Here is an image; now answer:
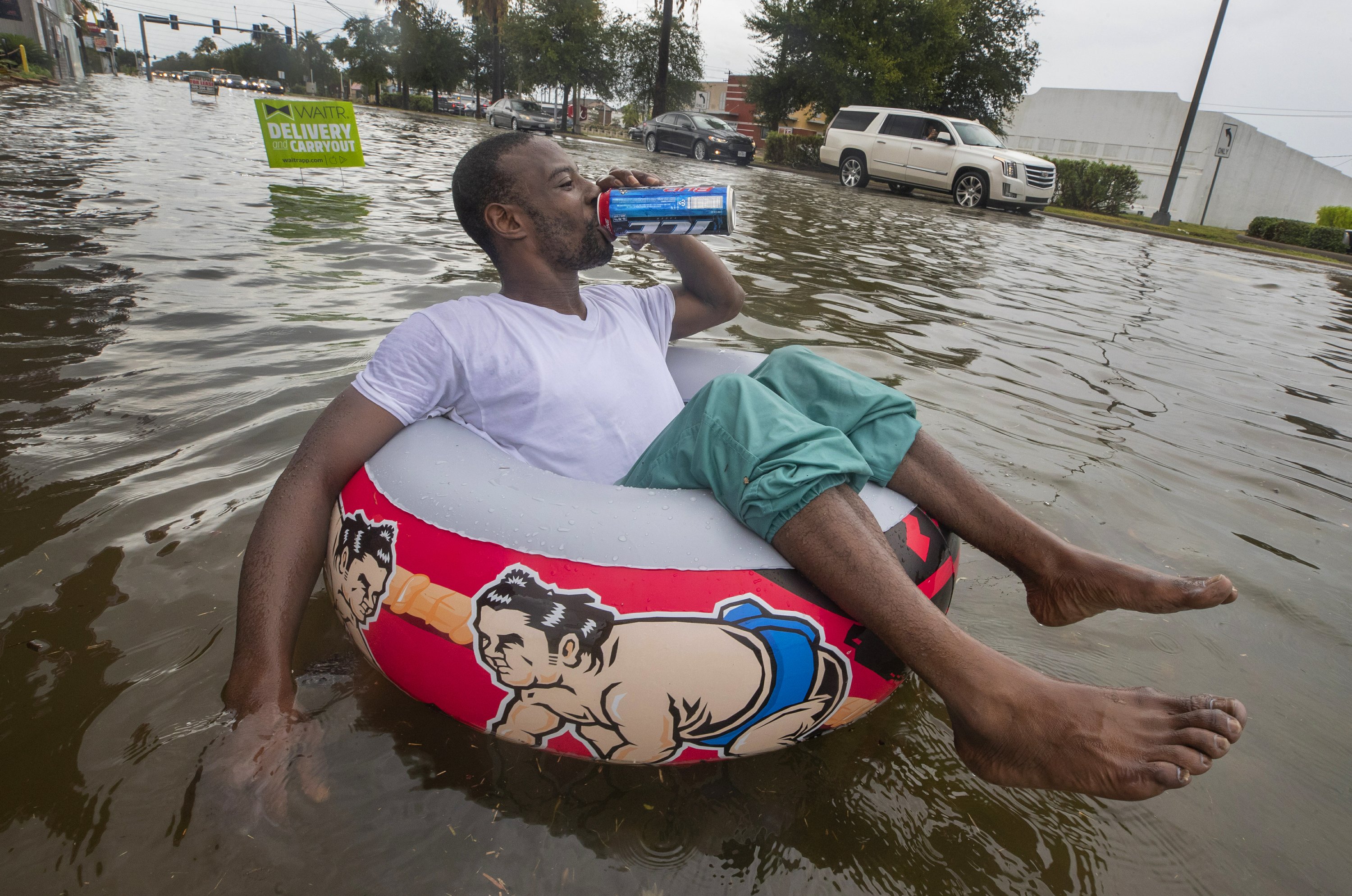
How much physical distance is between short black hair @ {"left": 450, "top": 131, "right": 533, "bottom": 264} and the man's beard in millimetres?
100

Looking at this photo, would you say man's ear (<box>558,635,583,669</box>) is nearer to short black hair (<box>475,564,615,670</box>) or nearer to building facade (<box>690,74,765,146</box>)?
short black hair (<box>475,564,615,670</box>)

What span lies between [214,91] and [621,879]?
137 ft

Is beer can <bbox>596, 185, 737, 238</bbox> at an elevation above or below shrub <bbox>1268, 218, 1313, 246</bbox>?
above

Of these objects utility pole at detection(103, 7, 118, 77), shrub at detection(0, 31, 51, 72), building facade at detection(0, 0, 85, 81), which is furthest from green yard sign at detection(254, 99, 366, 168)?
utility pole at detection(103, 7, 118, 77)

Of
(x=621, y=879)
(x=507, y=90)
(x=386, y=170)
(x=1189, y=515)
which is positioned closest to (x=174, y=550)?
(x=621, y=879)

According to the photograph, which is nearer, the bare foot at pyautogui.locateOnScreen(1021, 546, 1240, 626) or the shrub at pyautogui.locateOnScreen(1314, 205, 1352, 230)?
the bare foot at pyautogui.locateOnScreen(1021, 546, 1240, 626)

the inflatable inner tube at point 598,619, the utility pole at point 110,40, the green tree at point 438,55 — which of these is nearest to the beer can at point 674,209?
the inflatable inner tube at point 598,619

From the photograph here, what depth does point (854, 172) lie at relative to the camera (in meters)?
17.7

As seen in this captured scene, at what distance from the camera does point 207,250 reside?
18.6ft

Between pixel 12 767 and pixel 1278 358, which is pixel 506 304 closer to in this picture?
pixel 12 767

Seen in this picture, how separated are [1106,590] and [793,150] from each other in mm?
27003

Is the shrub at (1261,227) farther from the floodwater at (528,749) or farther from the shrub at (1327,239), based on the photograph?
the floodwater at (528,749)

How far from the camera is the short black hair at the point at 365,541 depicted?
1728mm

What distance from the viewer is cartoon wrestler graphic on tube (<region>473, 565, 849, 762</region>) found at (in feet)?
5.06
